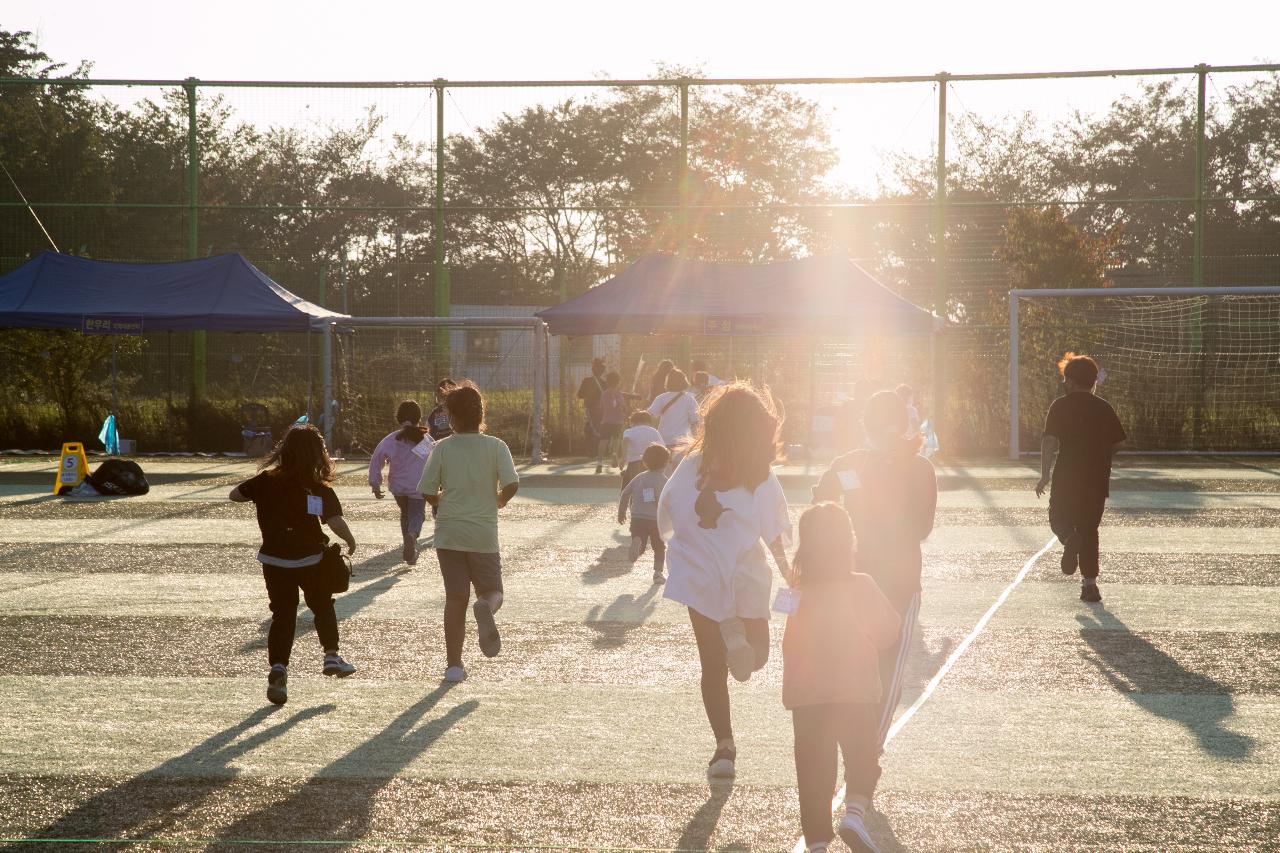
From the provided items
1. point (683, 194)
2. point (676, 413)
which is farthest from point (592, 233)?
point (676, 413)

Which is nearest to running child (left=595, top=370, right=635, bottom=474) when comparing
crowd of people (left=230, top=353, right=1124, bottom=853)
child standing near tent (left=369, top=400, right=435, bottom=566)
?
child standing near tent (left=369, top=400, right=435, bottom=566)

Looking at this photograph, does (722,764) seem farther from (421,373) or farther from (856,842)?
(421,373)

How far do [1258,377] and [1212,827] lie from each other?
23.0 meters

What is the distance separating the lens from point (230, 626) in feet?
33.3

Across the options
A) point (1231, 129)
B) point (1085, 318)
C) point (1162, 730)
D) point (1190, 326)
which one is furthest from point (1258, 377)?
point (1162, 730)

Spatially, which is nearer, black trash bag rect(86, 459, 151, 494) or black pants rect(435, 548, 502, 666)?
black pants rect(435, 548, 502, 666)

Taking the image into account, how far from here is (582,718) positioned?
7.41 m

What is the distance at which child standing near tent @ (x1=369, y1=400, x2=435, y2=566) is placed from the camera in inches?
523

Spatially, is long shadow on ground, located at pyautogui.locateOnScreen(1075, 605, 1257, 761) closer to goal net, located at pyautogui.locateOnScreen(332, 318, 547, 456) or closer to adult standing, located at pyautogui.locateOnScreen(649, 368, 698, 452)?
adult standing, located at pyautogui.locateOnScreen(649, 368, 698, 452)

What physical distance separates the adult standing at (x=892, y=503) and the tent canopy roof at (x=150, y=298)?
19.8m

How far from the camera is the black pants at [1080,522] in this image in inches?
434

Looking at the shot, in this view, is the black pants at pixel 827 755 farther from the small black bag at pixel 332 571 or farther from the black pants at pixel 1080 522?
the black pants at pixel 1080 522

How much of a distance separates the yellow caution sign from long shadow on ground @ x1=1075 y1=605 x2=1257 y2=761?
48.7 feet

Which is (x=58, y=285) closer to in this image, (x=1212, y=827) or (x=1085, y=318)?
(x=1085, y=318)
